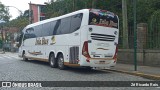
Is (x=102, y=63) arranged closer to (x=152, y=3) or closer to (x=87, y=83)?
(x=87, y=83)

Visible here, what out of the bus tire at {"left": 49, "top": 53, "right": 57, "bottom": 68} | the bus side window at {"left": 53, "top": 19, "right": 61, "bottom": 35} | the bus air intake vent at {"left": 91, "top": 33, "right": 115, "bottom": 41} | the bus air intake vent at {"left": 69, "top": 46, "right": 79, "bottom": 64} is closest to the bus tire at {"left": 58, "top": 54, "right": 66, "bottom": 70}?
the bus tire at {"left": 49, "top": 53, "right": 57, "bottom": 68}

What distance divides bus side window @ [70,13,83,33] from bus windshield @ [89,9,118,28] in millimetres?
674

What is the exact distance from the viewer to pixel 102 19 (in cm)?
1634

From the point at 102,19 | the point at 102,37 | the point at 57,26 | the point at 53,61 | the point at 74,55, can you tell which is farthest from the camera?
the point at 53,61

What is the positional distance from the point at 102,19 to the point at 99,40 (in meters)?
1.21

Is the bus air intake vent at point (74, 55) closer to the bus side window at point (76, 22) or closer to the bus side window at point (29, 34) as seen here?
the bus side window at point (76, 22)

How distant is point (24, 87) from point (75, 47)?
5.96 meters

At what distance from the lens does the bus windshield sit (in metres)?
16.0

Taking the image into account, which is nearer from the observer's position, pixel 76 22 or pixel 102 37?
pixel 102 37

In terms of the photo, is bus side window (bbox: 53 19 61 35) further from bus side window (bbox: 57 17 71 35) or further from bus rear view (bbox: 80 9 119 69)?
bus rear view (bbox: 80 9 119 69)

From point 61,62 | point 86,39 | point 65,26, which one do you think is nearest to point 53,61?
point 61,62

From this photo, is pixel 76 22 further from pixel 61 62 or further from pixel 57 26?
pixel 61 62

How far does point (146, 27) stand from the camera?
1900 centimetres

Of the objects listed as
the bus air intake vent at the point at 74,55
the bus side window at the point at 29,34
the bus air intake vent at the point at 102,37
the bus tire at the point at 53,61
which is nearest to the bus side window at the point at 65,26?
the bus air intake vent at the point at 74,55
